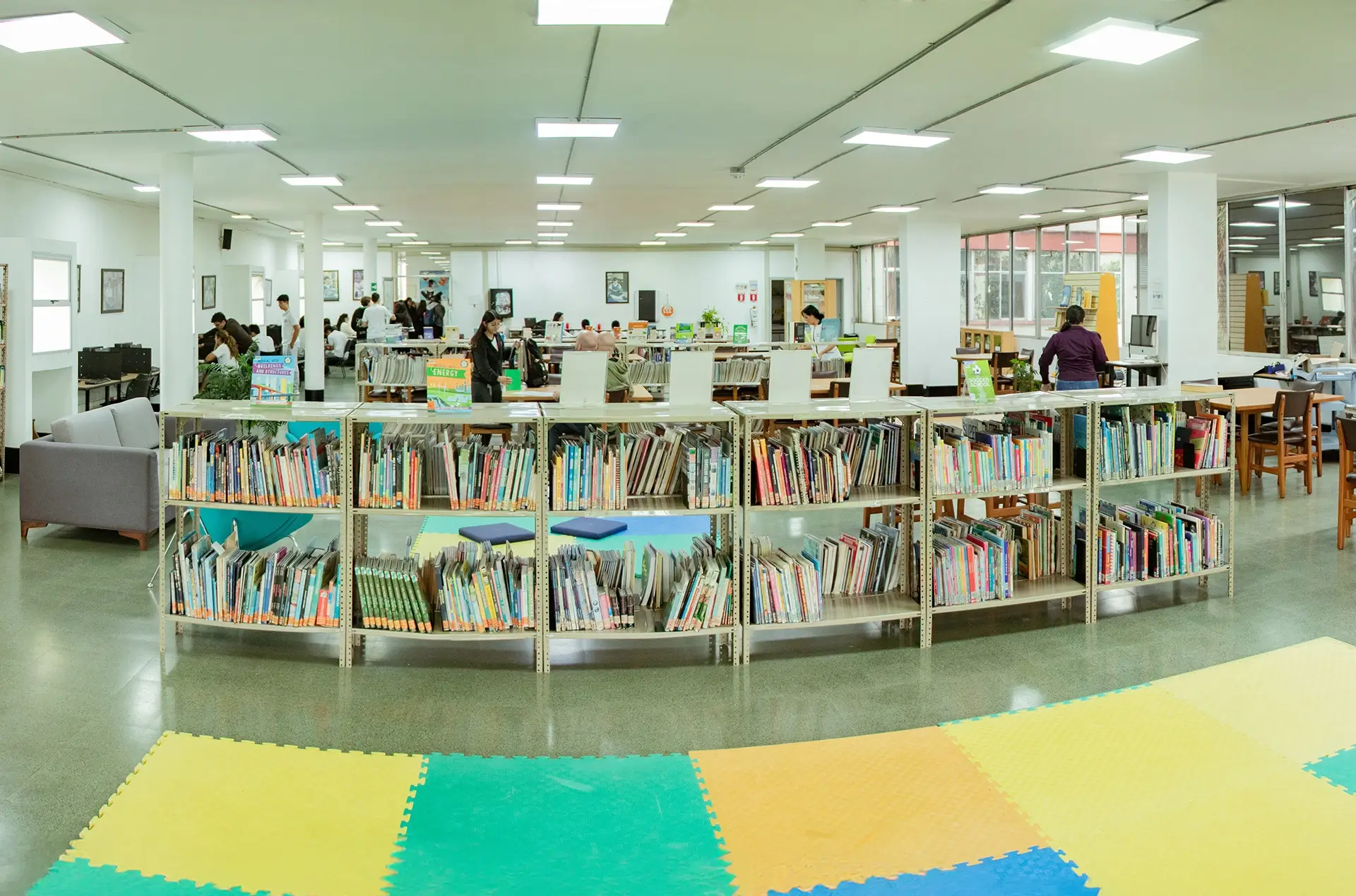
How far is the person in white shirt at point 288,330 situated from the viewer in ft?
62.1

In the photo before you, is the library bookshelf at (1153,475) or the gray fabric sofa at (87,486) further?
the gray fabric sofa at (87,486)

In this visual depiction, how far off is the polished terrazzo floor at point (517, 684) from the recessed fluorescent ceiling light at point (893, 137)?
466 cm

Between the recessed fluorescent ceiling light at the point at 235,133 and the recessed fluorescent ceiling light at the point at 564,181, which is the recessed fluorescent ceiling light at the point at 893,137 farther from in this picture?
the recessed fluorescent ceiling light at the point at 235,133

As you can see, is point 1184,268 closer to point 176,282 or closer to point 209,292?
point 176,282

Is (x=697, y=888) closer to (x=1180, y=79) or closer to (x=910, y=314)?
(x=1180, y=79)

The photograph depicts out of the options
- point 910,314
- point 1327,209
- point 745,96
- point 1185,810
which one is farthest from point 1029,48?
point 910,314

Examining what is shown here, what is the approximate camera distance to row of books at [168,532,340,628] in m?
5.42

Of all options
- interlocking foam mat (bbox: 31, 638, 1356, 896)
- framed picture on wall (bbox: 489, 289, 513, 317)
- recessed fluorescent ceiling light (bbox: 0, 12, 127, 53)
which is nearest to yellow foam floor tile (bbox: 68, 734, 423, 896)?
interlocking foam mat (bbox: 31, 638, 1356, 896)

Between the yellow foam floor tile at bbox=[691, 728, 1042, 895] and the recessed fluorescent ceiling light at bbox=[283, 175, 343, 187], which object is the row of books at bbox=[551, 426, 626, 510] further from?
the recessed fluorescent ceiling light at bbox=[283, 175, 343, 187]

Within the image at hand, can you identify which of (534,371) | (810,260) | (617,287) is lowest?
(534,371)

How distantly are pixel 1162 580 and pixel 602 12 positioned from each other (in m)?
4.77

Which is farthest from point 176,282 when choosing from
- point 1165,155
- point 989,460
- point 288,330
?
point 288,330

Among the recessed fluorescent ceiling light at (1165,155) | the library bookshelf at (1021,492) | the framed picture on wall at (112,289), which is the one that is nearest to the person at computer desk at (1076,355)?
the recessed fluorescent ceiling light at (1165,155)

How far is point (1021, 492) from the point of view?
5.90 meters
